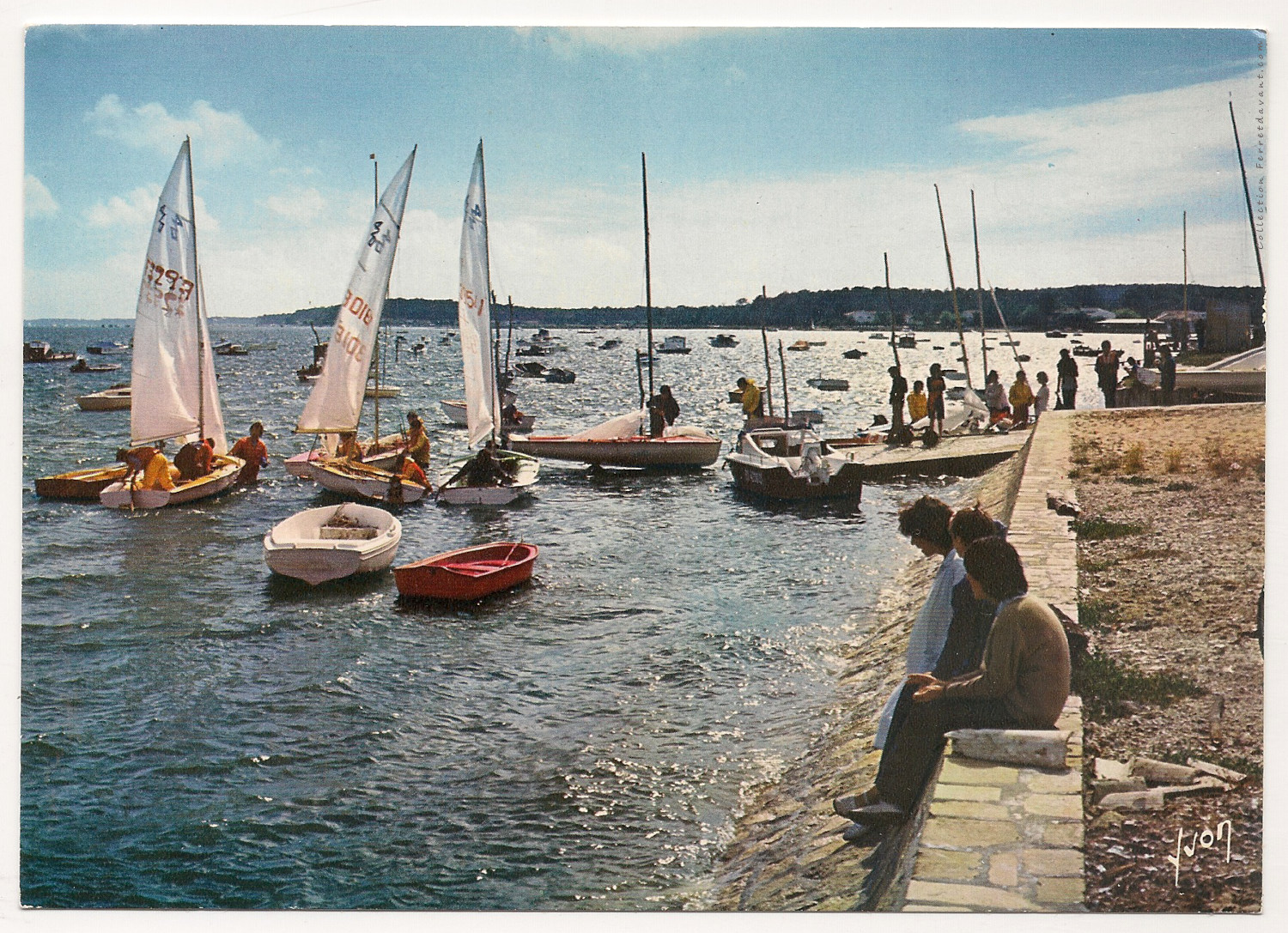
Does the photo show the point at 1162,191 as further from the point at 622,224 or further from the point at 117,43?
the point at 117,43

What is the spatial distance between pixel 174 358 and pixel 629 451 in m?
7.30

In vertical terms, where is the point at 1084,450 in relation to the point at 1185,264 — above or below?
below

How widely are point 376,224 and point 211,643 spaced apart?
385 cm

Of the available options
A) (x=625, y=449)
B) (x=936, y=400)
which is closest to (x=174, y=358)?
(x=625, y=449)

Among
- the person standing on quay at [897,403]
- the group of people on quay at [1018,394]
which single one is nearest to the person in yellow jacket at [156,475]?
the group of people on quay at [1018,394]

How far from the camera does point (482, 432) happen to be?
606 inches

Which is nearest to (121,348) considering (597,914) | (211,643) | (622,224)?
(211,643)

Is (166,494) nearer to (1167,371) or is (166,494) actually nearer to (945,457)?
(945,457)

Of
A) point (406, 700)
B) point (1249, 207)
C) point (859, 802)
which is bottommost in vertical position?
point (406, 700)

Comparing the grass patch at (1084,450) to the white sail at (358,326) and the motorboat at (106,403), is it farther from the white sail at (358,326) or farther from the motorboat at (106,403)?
the motorboat at (106,403)

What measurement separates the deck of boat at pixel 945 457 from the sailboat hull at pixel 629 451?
2.60m

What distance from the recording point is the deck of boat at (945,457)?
46.9ft

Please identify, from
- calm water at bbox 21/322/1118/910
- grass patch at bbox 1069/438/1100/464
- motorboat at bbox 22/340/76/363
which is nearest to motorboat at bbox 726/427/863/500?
calm water at bbox 21/322/1118/910

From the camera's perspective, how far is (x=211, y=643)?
9266mm
